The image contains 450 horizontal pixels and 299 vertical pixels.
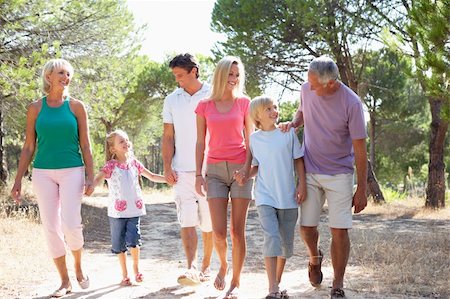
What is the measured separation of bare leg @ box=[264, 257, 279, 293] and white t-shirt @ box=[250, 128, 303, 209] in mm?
405

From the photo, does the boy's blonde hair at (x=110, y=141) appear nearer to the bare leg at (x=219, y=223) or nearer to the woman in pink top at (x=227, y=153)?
the woman in pink top at (x=227, y=153)

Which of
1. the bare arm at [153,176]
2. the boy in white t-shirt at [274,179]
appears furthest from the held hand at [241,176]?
the bare arm at [153,176]

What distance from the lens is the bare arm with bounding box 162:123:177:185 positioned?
526cm

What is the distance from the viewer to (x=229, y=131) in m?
4.82

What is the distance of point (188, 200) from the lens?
526 cm

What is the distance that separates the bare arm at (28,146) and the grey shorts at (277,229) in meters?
2.04

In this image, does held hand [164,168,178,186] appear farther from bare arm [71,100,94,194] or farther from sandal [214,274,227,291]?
sandal [214,274,227,291]

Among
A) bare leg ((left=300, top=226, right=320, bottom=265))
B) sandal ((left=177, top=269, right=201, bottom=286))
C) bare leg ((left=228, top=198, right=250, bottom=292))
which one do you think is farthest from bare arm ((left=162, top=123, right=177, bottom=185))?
bare leg ((left=300, top=226, right=320, bottom=265))

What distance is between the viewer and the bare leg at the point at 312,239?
4984mm

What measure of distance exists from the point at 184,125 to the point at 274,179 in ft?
3.55

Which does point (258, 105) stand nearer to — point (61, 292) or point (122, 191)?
point (122, 191)

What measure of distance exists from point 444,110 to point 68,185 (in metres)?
4.94

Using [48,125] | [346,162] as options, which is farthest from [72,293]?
[346,162]

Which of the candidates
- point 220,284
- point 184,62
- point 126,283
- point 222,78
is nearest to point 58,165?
point 126,283
